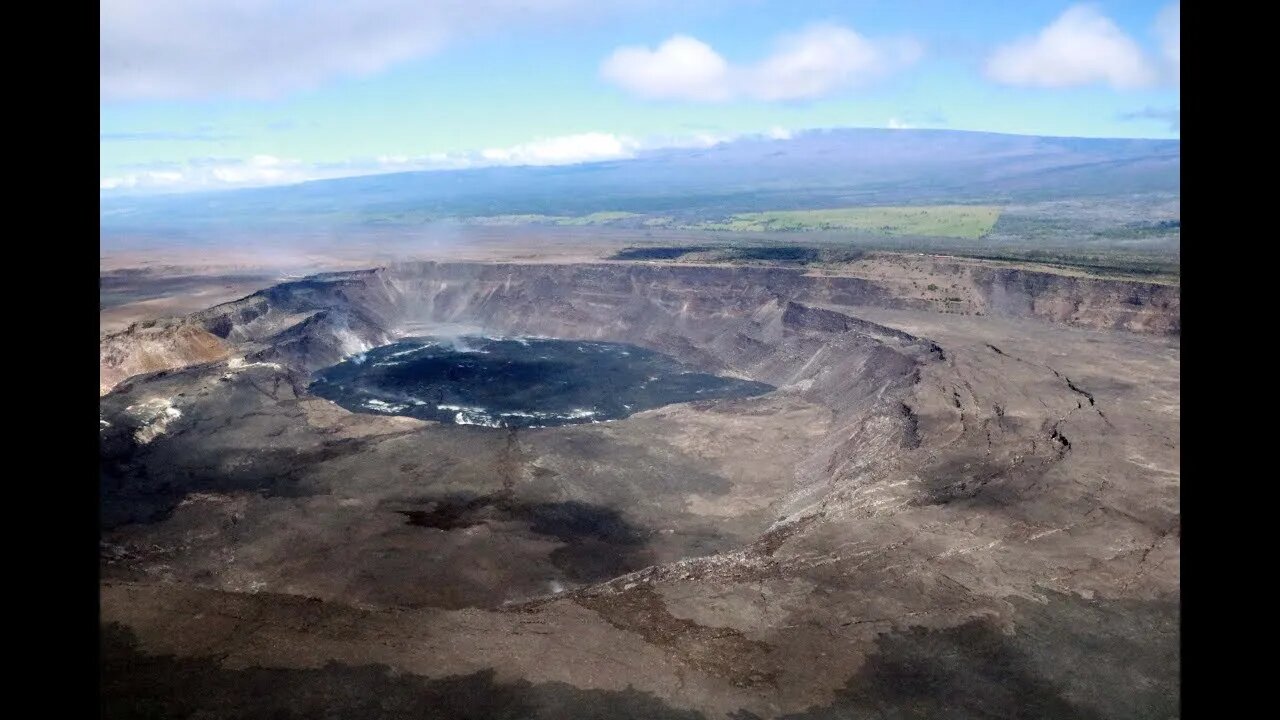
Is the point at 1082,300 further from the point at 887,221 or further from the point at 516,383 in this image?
the point at 887,221

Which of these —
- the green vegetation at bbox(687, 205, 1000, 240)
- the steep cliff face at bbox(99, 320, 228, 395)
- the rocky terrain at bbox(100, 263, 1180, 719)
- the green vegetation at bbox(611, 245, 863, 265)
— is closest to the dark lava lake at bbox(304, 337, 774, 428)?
the rocky terrain at bbox(100, 263, 1180, 719)

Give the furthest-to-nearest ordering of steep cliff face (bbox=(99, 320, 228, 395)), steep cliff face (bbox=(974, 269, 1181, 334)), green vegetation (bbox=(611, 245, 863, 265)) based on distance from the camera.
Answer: green vegetation (bbox=(611, 245, 863, 265))
steep cliff face (bbox=(974, 269, 1181, 334))
steep cliff face (bbox=(99, 320, 228, 395))

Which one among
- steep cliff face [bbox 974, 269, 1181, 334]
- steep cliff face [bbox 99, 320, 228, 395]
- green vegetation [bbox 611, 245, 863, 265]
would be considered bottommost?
steep cliff face [bbox 99, 320, 228, 395]

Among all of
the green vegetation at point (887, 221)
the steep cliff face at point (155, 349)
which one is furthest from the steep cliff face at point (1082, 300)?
the green vegetation at point (887, 221)

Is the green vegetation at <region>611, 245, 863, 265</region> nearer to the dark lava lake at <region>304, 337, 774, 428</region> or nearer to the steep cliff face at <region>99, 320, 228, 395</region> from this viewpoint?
the dark lava lake at <region>304, 337, 774, 428</region>

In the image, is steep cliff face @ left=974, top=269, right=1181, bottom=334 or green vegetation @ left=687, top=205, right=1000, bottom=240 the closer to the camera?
steep cliff face @ left=974, top=269, right=1181, bottom=334

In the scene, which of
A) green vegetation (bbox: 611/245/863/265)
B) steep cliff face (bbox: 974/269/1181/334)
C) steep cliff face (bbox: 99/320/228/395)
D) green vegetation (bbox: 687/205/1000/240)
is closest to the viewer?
steep cliff face (bbox: 99/320/228/395)

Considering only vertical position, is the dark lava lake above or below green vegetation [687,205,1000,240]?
below
